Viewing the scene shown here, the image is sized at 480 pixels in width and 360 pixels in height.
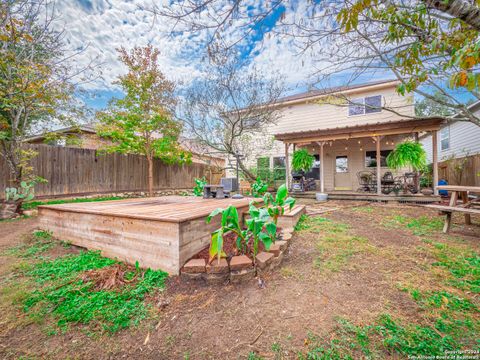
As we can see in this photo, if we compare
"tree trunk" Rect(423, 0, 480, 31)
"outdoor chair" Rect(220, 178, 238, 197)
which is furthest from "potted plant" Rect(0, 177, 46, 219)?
"tree trunk" Rect(423, 0, 480, 31)

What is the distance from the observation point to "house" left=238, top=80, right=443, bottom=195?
8.94 metres

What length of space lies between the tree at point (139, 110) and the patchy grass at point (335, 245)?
7.07 metres

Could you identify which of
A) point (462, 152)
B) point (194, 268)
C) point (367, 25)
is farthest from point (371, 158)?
point (194, 268)

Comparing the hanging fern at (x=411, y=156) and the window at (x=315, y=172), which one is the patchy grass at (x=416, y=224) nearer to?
the hanging fern at (x=411, y=156)

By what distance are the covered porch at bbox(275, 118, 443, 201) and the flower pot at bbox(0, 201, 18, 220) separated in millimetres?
8979

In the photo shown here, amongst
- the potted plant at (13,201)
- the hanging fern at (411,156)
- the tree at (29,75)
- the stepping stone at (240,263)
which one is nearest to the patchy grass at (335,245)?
the stepping stone at (240,263)

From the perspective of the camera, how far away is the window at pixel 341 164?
1061cm

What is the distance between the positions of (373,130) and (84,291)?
30.8 ft

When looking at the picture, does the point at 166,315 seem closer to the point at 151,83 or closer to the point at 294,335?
the point at 294,335

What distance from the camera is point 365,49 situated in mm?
4109

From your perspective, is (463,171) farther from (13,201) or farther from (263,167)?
(13,201)

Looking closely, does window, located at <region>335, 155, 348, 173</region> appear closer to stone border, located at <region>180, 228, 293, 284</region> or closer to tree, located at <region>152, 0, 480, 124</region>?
tree, located at <region>152, 0, 480, 124</region>

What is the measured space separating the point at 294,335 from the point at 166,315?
101cm

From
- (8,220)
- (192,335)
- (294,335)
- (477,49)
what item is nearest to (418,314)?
(294,335)
